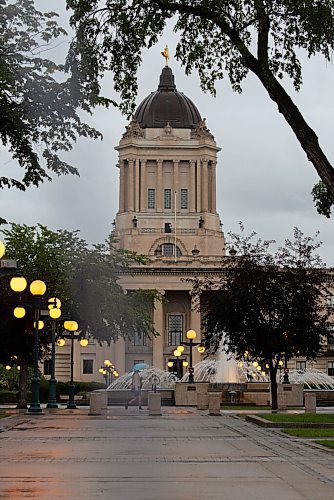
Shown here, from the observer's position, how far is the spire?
443ft

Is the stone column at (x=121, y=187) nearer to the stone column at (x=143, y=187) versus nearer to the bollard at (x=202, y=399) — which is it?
the stone column at (x=143, y=187)

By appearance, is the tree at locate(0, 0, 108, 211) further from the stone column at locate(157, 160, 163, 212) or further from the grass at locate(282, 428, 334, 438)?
the stone column at locate(157, 160, 163, 212)

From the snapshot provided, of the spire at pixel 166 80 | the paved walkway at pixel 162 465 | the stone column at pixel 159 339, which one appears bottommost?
the paved walkway at pixel 162 465

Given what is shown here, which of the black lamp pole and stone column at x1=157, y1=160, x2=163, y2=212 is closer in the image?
the black lamp pole

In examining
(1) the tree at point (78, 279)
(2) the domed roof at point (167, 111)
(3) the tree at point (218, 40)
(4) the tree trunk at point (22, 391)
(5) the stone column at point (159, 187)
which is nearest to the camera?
(3) the tree at point (218, 40)

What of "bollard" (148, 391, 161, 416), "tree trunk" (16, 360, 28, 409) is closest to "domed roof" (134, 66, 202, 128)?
"tree trunk" (16, 360, 28, 409)

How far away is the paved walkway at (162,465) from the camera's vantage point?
12.3 metres

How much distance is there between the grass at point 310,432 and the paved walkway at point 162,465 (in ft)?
1.45

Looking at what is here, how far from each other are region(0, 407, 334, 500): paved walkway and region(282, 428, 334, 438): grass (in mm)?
443

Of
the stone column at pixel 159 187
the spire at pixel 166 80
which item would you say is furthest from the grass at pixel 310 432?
the spire at pixel 166 80

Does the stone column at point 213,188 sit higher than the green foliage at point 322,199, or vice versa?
the stone column at point 213,188

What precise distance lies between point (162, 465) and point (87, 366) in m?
108

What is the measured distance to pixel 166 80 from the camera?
136 meters

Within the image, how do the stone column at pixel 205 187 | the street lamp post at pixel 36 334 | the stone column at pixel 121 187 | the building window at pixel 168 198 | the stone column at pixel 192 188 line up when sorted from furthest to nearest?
the stone column at pixel 121 187, the building window at pixel 168 198, the stone column at pixel 192 188, the stone column at pixel 205 187, the street lamp post at pixel 36 334
